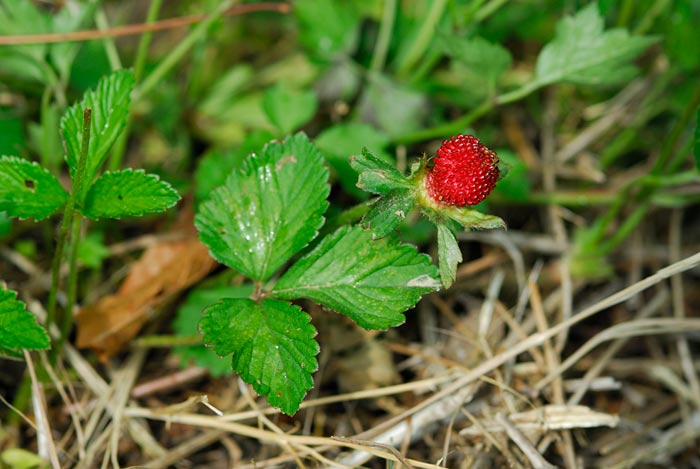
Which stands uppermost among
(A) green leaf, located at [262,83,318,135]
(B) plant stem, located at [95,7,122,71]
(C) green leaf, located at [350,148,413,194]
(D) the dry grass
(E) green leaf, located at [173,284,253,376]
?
(B) plant stem, located at [95,7,122,71]

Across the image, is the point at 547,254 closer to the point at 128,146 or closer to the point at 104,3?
the point at 128,146

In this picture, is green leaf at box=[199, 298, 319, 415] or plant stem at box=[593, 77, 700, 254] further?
plant stem at box=[593, 77, 700, 254]

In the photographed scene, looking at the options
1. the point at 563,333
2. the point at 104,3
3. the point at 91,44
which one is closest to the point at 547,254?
A: the point at 563,333

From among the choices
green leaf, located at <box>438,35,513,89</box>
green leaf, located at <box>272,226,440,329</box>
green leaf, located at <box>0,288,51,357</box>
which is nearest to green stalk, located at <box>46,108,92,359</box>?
green leaf, located at <box>0,288,51,357</box>

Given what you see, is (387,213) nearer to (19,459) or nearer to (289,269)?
(289,269)

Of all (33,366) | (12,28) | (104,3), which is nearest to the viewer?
(33,366)

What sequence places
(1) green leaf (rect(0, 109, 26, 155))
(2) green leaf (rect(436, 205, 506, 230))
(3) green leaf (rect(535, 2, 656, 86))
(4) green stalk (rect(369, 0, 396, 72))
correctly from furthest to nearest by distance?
(4) green stalk (rect(369, 0, 396, 72))
(1) green leaf (rect(0, 109, 26, 155))
(3) green leaf (rect(535, 2, 656, 86))
(2) green leaf (rect(436, 205, 506, 230))

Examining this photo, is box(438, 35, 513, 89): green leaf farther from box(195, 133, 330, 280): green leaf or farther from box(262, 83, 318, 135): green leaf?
box(195, 133, 330, 280): green leaf
